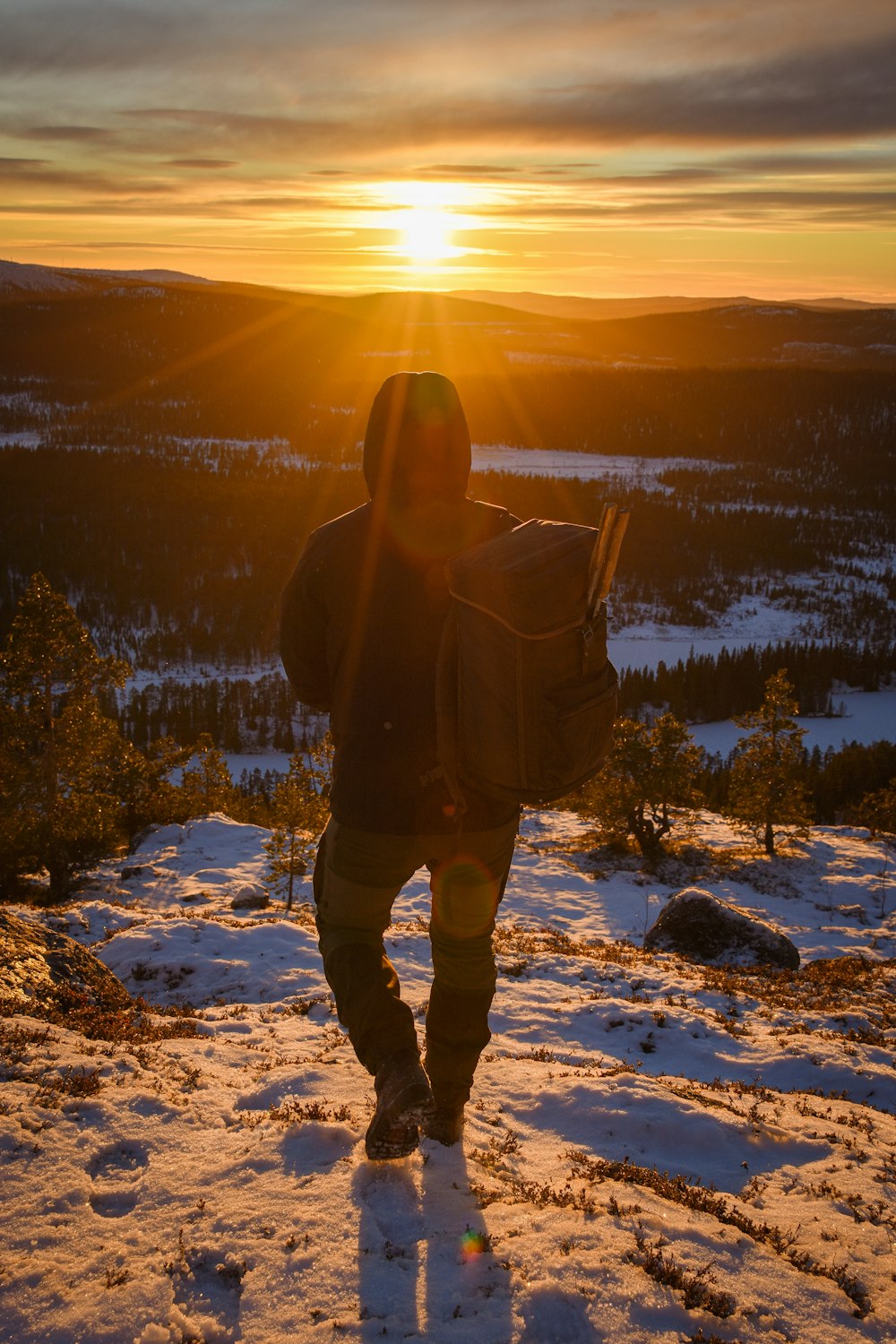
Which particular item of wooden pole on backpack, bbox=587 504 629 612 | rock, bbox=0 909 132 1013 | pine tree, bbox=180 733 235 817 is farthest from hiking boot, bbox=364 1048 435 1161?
pine tree, bbox=180 733 235 817

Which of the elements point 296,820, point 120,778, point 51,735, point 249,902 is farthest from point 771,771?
point 51,735

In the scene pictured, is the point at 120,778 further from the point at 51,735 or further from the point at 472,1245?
the point at 472,1245

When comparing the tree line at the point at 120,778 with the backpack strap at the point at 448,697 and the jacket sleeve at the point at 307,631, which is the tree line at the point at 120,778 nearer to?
the jacket sleeve at the point at 307,631

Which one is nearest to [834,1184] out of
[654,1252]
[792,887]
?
[654,1252]

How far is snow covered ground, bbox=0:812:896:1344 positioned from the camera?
3230 millimetres

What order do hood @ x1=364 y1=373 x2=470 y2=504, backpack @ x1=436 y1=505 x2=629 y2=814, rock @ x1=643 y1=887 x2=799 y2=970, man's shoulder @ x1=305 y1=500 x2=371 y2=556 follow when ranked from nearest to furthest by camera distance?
backpack @ x1=436 y1=505 x2=629 y2=814 < hood @ x1=364 y1=373 x2=470 y2=504 < man's shoulder @ x1=305 y1=500 x2=371 y2=556 < rock @ x1=643 y1=887 x2=799 y2=970

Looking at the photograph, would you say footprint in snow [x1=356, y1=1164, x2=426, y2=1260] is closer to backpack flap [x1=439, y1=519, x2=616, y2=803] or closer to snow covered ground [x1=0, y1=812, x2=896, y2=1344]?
snow covered ground [x1=0, y1=812, x2=896, y2=1344]

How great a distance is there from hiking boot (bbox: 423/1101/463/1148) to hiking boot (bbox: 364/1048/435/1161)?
64 centimetres

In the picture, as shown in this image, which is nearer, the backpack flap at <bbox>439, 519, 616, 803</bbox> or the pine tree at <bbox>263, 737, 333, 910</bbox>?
the backpack flap at <bbox>439, 519, 616, 803</bbox>

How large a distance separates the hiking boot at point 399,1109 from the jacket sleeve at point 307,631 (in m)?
1.67

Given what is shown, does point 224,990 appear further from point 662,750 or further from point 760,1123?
point 662,750

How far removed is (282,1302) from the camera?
10.6 feet

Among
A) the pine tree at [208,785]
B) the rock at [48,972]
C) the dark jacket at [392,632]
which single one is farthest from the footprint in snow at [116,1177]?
the pine tree at [208,785]

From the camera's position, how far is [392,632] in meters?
3.83
